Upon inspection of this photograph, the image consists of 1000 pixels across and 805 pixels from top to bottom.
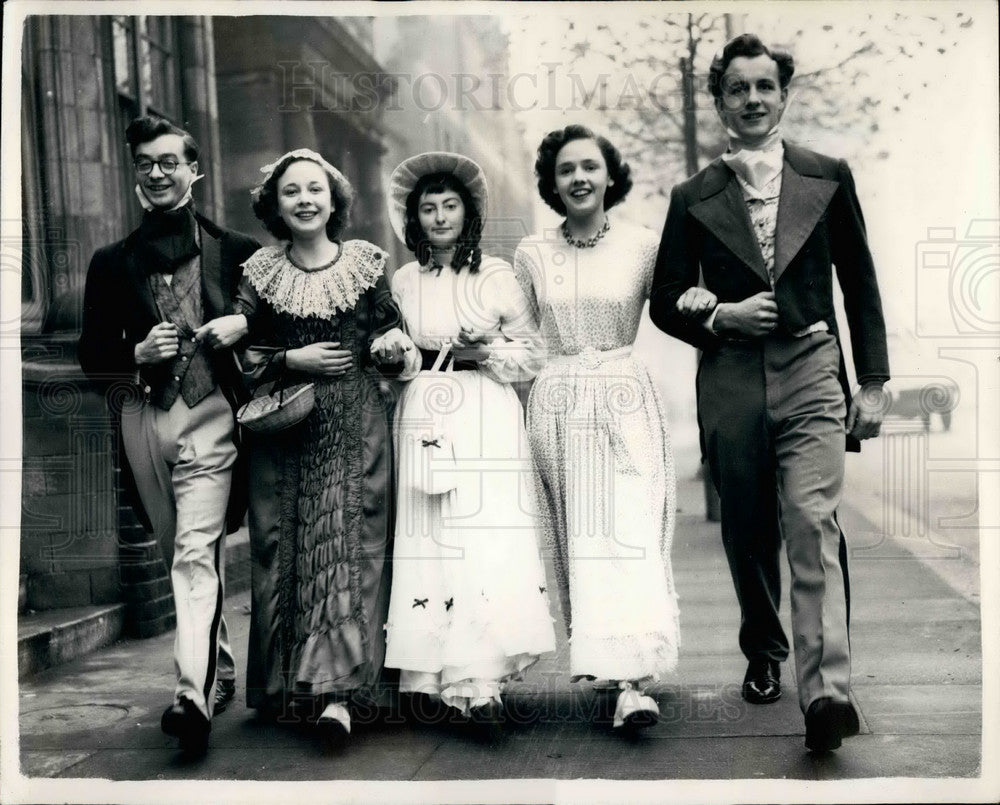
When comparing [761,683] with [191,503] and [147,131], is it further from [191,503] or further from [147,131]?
[147,131]

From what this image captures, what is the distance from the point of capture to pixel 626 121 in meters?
4.84

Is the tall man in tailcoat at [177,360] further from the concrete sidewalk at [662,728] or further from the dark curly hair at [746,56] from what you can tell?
the dark curly hair at [746,56]

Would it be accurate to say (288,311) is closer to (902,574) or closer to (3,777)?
(3,777)

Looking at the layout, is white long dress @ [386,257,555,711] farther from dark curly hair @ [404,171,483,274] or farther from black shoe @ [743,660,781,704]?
black shoe @ [743,660,781,704]

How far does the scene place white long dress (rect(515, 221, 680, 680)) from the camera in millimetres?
4496

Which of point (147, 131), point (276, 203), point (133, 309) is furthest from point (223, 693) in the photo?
point (147, 131)

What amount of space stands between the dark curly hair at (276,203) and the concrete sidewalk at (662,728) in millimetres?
1820

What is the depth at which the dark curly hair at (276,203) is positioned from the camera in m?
4.57

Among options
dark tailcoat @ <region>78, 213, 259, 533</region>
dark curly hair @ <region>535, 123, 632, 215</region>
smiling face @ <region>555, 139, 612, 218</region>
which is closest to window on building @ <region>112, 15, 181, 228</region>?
dark tailcoat @ <region>78, 213, 259, 533</region>

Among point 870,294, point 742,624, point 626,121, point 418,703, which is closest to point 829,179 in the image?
point 870,294

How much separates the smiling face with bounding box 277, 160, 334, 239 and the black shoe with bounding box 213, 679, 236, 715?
70.3 inches

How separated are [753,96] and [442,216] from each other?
1.18 metres

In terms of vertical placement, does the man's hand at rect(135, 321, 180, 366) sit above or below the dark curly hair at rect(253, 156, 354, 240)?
below

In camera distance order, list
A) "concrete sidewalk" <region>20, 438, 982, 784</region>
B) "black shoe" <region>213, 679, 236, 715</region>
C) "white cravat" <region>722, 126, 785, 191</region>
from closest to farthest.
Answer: "concrete sidewalk" <region>20, 438, 982, 784</region> < "white cravat" <region>722, 126, 785, 191</region> < "black shoe" <region>213, 679, 236, 715</region>
